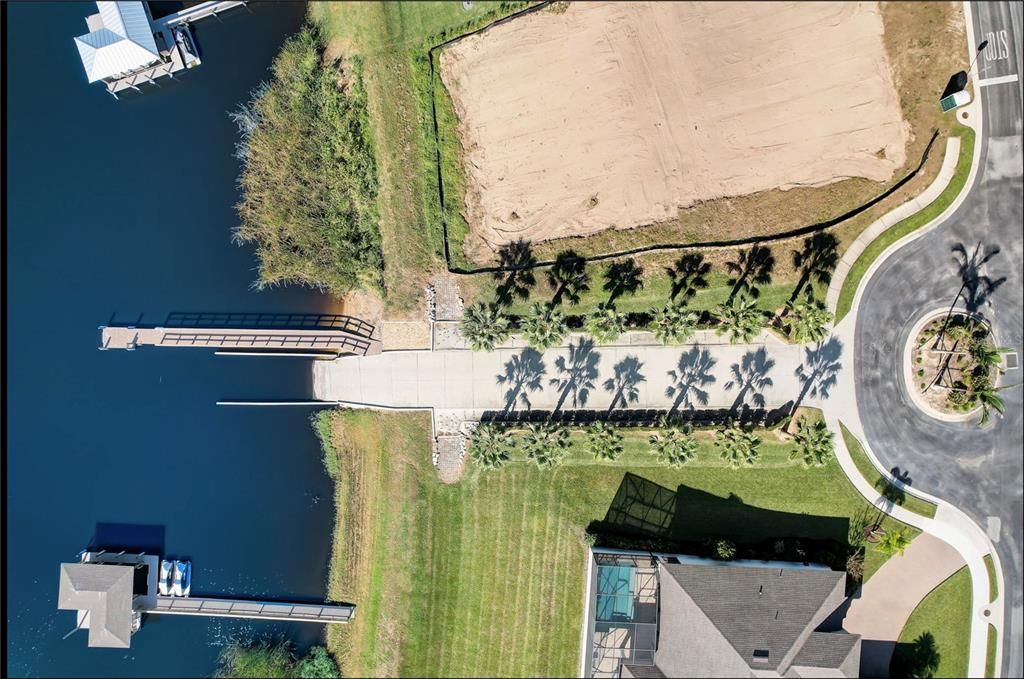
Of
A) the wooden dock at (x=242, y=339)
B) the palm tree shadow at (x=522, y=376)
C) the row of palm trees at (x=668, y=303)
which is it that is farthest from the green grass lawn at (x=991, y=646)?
the wooden dock at (x=242, y=339)

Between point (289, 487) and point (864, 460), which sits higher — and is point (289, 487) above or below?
below

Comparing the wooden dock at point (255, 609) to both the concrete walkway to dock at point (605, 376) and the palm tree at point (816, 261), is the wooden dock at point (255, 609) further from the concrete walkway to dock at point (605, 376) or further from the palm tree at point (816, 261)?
the palm tree at point (816, 261)

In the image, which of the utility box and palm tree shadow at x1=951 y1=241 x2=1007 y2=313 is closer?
the utility box

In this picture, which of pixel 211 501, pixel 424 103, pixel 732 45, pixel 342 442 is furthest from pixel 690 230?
pixel 211 501

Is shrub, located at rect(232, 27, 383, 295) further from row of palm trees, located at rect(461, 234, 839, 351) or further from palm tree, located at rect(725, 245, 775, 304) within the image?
palm tree, located at rect(725, 245, 775, 304)

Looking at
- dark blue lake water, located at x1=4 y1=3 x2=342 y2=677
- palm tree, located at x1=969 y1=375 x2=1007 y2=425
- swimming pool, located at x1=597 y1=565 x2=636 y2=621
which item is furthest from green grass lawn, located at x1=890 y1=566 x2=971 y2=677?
dark blue lake water, located at x1=4 y1=3 x2=342 y2=677

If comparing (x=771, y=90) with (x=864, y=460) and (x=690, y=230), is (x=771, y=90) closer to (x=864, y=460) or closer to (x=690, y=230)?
(x=690, y=230)
